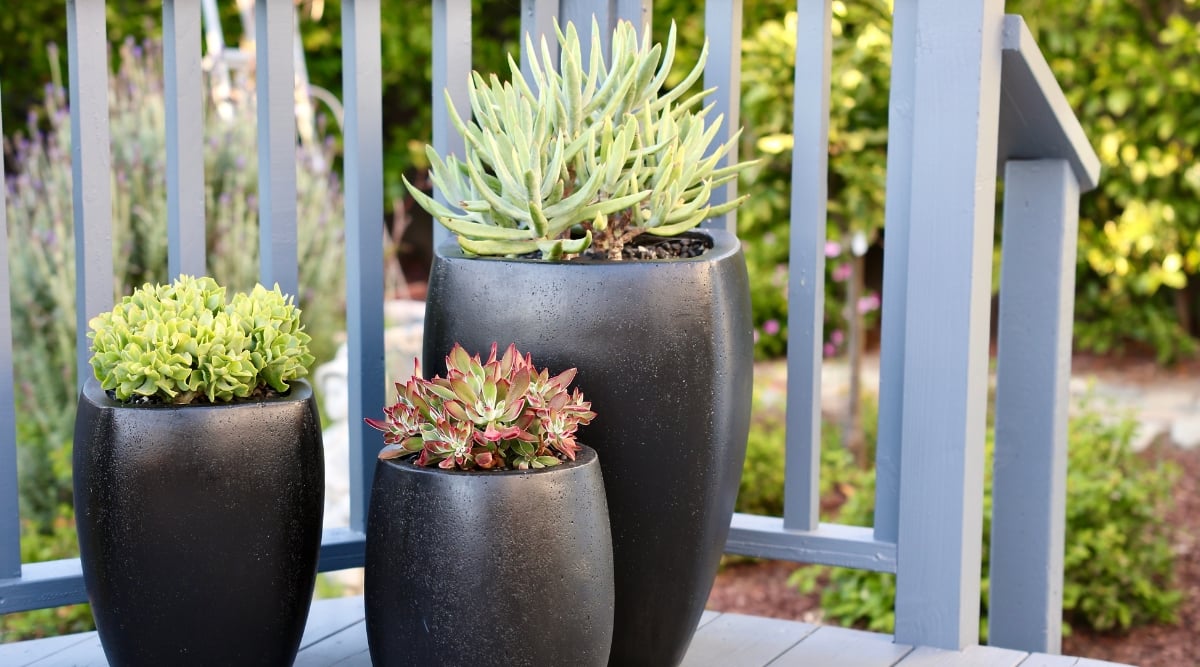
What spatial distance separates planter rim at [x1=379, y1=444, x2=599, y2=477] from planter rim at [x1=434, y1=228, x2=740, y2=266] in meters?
0.22

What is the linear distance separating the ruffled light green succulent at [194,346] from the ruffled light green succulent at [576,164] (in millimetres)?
235

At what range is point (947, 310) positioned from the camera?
164 cm

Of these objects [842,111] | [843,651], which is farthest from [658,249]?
[842,111]

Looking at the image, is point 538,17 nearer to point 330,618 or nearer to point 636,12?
point 636,12

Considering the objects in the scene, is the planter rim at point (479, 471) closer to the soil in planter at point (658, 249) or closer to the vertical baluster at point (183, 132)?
the soil in planter at point (658, 249)

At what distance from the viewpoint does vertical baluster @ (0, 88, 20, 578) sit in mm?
1500

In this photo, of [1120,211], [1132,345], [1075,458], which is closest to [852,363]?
[1075,458]

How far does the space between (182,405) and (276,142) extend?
45 centimetres

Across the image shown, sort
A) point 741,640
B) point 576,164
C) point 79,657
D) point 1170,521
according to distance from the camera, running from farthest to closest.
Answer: point 1170,521 < point 741,640 < point 79,657 < point 576,164

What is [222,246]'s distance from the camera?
141 inches

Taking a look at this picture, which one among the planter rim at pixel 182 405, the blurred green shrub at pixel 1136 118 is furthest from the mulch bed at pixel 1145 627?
the planter rim at pixel 182 405

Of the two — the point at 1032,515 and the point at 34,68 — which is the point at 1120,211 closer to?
the point at 1032,515

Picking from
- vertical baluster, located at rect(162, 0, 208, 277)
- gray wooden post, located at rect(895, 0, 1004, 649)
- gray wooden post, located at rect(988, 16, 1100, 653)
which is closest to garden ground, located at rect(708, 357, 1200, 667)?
gray wooden post, located at rect(988, 16, 1100, 653)

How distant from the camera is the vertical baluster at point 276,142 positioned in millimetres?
1611
